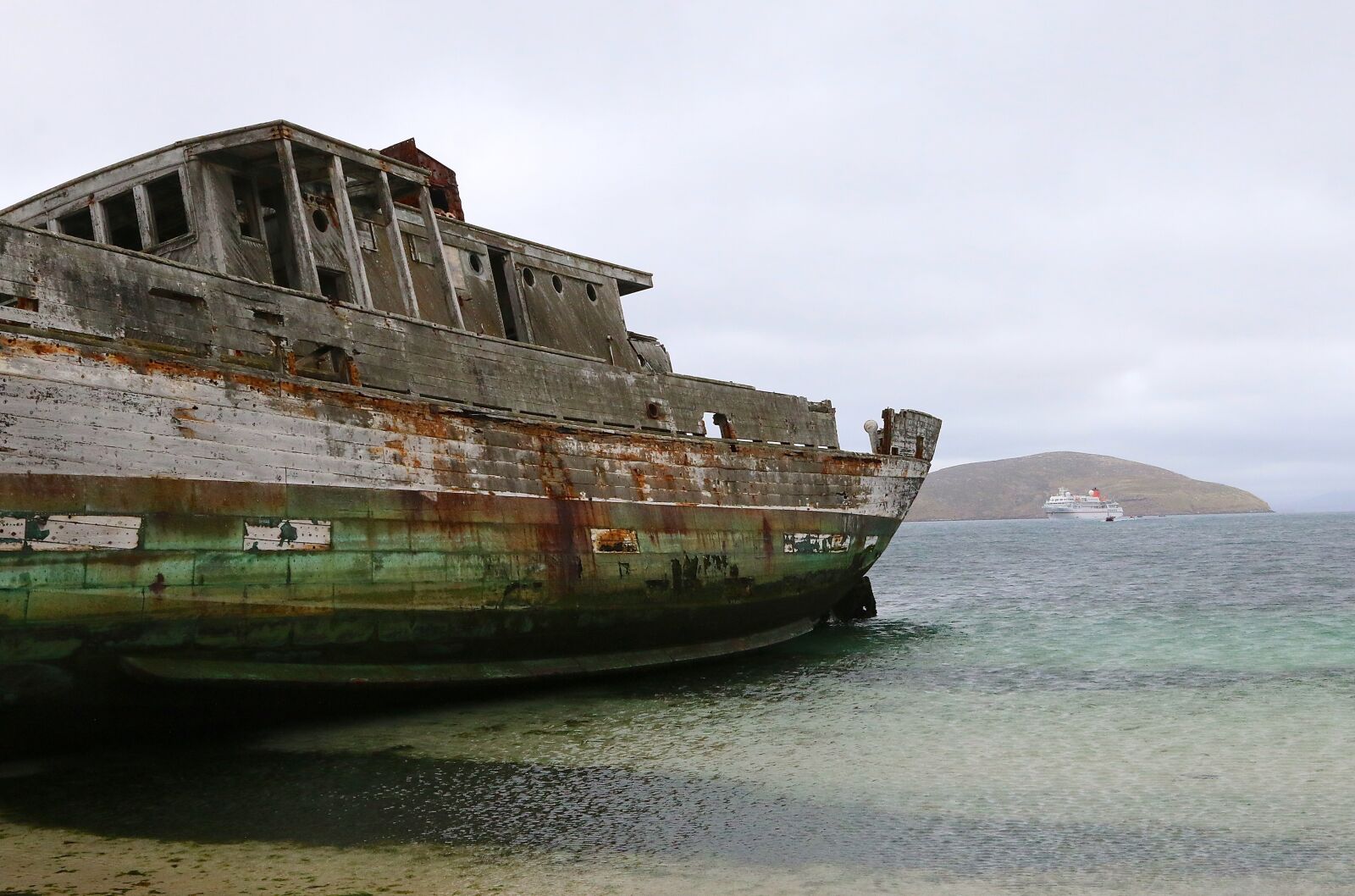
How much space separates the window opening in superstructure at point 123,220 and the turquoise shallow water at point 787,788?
559 centimetres

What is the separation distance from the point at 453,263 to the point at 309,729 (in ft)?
20.1

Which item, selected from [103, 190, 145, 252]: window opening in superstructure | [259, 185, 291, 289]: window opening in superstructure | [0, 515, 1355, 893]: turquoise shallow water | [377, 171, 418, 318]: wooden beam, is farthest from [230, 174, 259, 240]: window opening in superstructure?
[0, 515, 1355, 893]: turquoise shallow water

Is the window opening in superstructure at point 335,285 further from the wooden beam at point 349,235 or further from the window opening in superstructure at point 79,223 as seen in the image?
the window opening in superstructure at point 79,223

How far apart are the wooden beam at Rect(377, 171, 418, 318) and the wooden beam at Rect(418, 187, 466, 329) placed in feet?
1.65

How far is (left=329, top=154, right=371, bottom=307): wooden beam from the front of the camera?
420 inches

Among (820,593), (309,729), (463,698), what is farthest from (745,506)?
(309,729)

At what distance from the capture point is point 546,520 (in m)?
11.6

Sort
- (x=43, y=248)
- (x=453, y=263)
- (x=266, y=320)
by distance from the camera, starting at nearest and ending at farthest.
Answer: (x=43, y=248) < (x=266, y=320) < (x=453, y=263)

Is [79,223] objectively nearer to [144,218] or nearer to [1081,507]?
[144,218]

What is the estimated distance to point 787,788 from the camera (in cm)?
806

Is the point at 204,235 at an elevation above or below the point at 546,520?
above

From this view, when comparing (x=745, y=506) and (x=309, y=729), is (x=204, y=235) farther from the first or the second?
(x=745, y=506)

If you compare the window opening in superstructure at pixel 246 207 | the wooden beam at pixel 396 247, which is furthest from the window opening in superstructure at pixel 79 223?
the wooden beam at pixel 396 247

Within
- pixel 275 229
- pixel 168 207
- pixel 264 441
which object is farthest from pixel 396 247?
pixel 264 441
